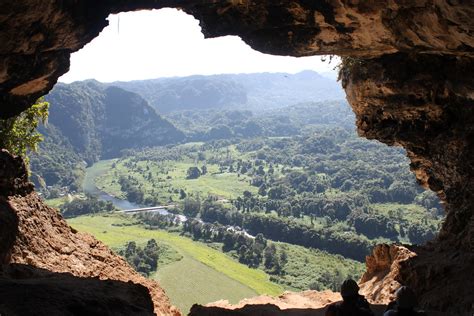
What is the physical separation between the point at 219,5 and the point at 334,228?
118m

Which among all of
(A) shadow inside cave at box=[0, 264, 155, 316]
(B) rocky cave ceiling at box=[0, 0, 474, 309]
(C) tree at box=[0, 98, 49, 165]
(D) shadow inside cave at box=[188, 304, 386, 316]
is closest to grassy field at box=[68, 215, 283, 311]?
(C) tree at box=[0, 98, 49, 165]

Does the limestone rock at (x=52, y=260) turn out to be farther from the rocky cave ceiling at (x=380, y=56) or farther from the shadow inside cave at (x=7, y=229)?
the rocky cave ceiling at (x=380, y=56)

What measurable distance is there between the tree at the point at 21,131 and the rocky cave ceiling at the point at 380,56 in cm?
320

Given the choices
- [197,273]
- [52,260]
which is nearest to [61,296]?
[52,260]

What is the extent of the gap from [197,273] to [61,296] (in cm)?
8911

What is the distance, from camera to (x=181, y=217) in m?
161

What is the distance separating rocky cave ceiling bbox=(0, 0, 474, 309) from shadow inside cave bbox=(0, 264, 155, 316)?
5887 mm

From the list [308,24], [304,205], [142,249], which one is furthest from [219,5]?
[304,205]

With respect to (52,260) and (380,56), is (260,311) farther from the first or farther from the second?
(380,56)

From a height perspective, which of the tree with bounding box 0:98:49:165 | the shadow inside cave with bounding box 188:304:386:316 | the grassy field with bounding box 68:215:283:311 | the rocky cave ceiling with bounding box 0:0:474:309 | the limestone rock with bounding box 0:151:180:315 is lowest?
the grassy field with bounding box 68:215:283:311

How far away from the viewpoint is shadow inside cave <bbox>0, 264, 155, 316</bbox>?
9.62 meters

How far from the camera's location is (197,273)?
9719 centimetres

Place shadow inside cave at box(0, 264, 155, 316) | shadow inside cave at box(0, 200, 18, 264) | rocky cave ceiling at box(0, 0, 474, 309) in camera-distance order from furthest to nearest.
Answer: rocky cave ceiling at box(0, 0, 474, 309), shadow inside cave at box(0, 200, 18, 264), shadow inside cave at box(0, 264, 155, 316)

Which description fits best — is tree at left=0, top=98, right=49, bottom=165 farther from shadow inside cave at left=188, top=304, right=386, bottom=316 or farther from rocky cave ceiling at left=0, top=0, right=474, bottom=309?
shadow inside cave at left=188, top=304, right=386, bottom=316
